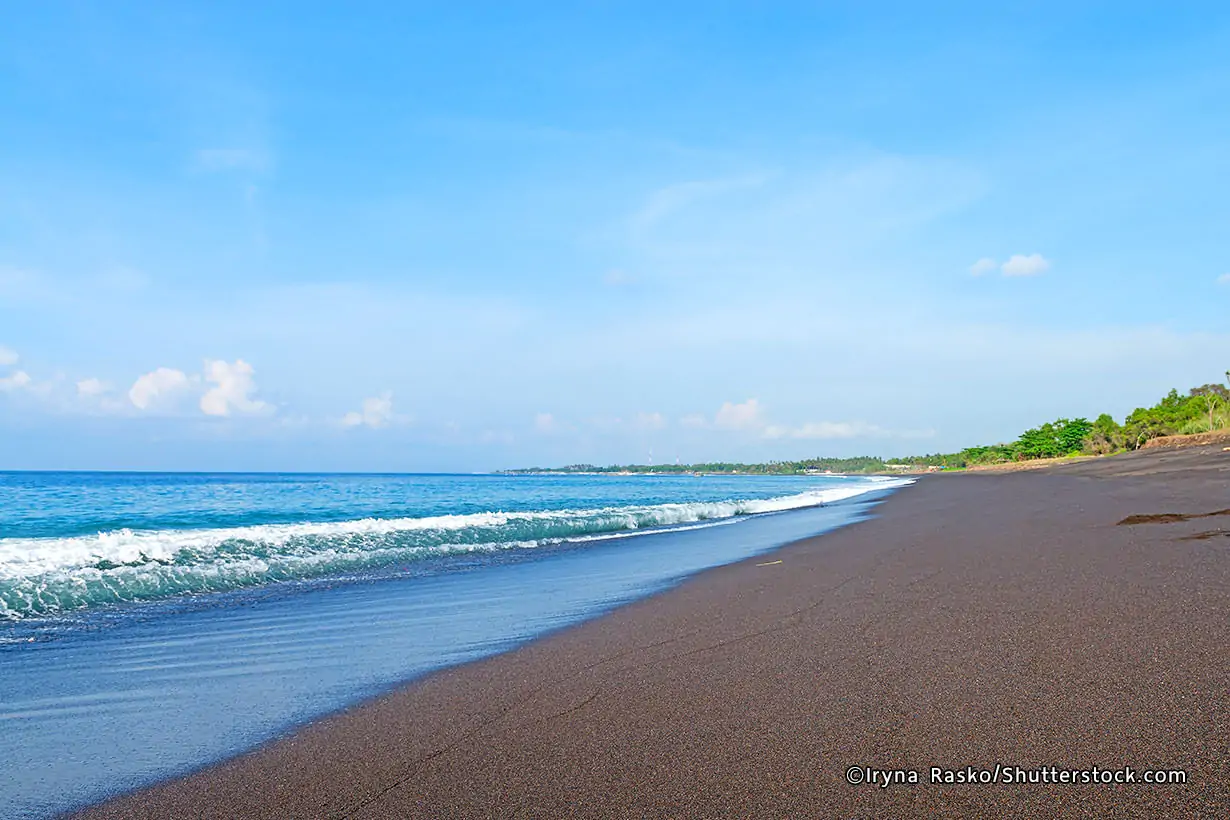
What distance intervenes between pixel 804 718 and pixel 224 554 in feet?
36.3

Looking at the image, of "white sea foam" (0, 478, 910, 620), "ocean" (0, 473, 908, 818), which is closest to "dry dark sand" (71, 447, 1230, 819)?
"ocean" (0, 473, 908, 818)

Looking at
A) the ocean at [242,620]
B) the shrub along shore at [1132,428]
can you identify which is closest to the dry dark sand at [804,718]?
the ocean at [242,620]

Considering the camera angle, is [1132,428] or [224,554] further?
[1132,428]

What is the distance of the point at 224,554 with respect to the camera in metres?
11.6

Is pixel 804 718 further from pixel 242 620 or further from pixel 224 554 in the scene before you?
pixel 224 554

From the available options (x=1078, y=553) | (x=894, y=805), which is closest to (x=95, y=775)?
(x=894, y=805)

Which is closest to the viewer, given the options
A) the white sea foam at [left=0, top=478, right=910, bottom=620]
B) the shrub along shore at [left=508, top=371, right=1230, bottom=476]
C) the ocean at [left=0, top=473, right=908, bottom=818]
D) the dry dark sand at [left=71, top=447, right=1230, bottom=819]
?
the dry dark sand at [left=71, top=447, right=1230, bottom=819]

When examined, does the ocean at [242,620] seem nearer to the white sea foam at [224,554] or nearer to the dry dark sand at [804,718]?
the white sea foam at [224,554]

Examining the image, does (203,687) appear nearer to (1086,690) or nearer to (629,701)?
(629,701)

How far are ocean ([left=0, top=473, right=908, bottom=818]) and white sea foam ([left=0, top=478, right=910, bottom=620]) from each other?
1.8 inches

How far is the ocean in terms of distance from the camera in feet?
12.6

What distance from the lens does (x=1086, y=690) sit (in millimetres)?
3395

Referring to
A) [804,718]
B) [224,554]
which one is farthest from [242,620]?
[804,718]

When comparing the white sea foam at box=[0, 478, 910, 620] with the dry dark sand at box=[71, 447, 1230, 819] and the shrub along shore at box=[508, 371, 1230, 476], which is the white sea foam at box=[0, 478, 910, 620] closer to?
the dry dark sand at box=[71, 447, 1230, 819]
